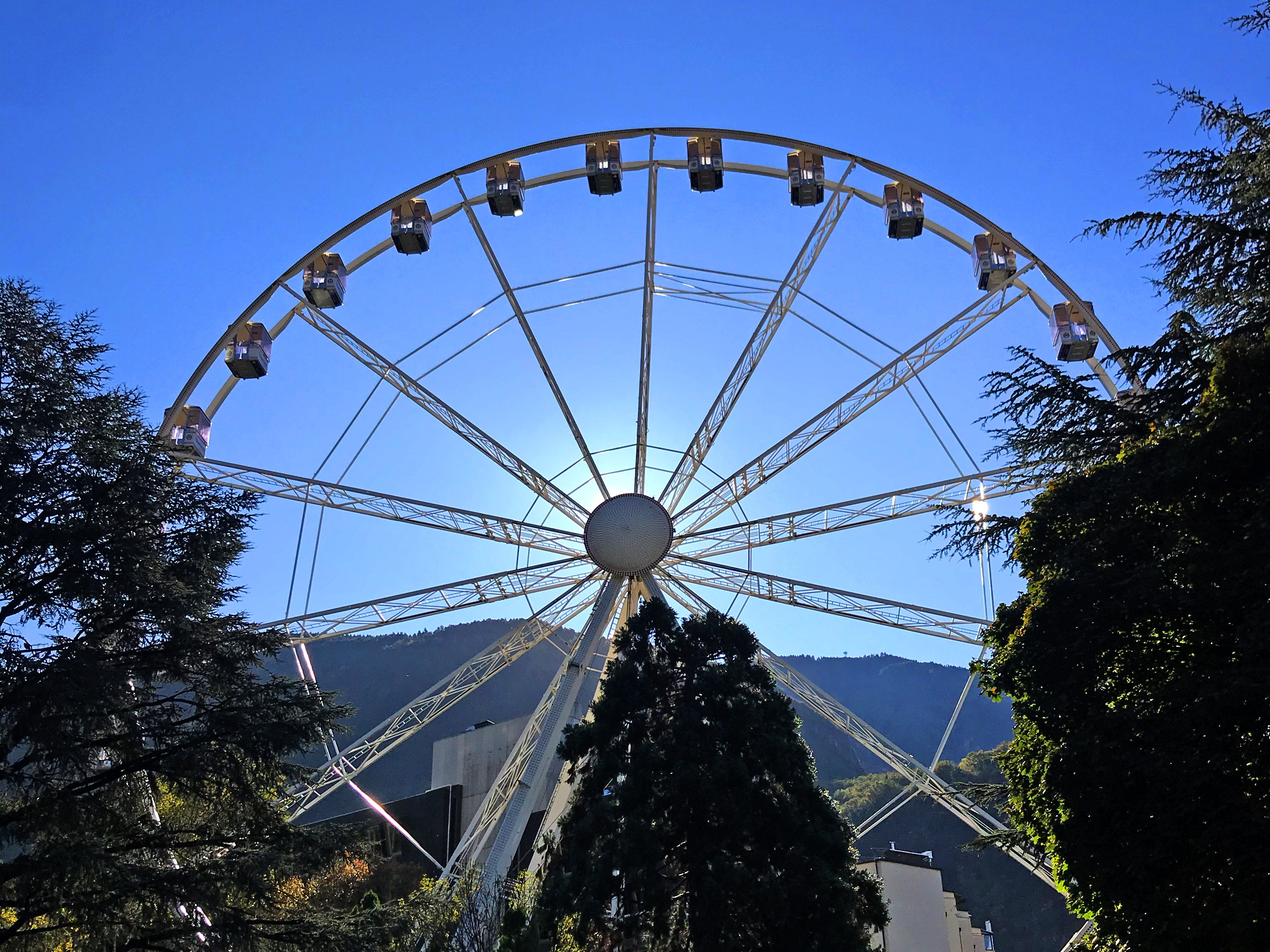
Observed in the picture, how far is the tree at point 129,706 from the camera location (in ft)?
42.5

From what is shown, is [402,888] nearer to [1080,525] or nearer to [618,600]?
[618,600]

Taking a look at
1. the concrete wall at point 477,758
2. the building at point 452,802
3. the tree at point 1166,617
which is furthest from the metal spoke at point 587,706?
the concrete wall at point 477,758

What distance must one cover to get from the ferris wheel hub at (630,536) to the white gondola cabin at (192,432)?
8.18 m

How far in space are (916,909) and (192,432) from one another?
83.3 feet

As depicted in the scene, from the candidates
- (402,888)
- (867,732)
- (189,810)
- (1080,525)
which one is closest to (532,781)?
(867,732)

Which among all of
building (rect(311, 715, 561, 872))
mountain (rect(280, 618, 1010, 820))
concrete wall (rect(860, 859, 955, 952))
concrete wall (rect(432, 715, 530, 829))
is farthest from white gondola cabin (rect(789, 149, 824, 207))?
mountain (rect(280, 618, 1010, 820))

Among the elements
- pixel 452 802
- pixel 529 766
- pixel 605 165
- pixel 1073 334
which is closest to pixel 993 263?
pixel 1073 334

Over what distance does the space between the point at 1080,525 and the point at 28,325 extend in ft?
47.4

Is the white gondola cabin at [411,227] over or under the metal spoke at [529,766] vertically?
over

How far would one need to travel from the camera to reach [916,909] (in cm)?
3409

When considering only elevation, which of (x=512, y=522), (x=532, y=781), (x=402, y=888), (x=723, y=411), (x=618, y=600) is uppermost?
(x=723, y=411)

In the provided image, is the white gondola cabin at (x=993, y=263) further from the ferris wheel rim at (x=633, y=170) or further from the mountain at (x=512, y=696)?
the mountain at (x=512, y=696)

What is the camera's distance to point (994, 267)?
22.6m

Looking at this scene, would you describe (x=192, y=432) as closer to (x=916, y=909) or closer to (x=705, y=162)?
(x=705, y=162)
